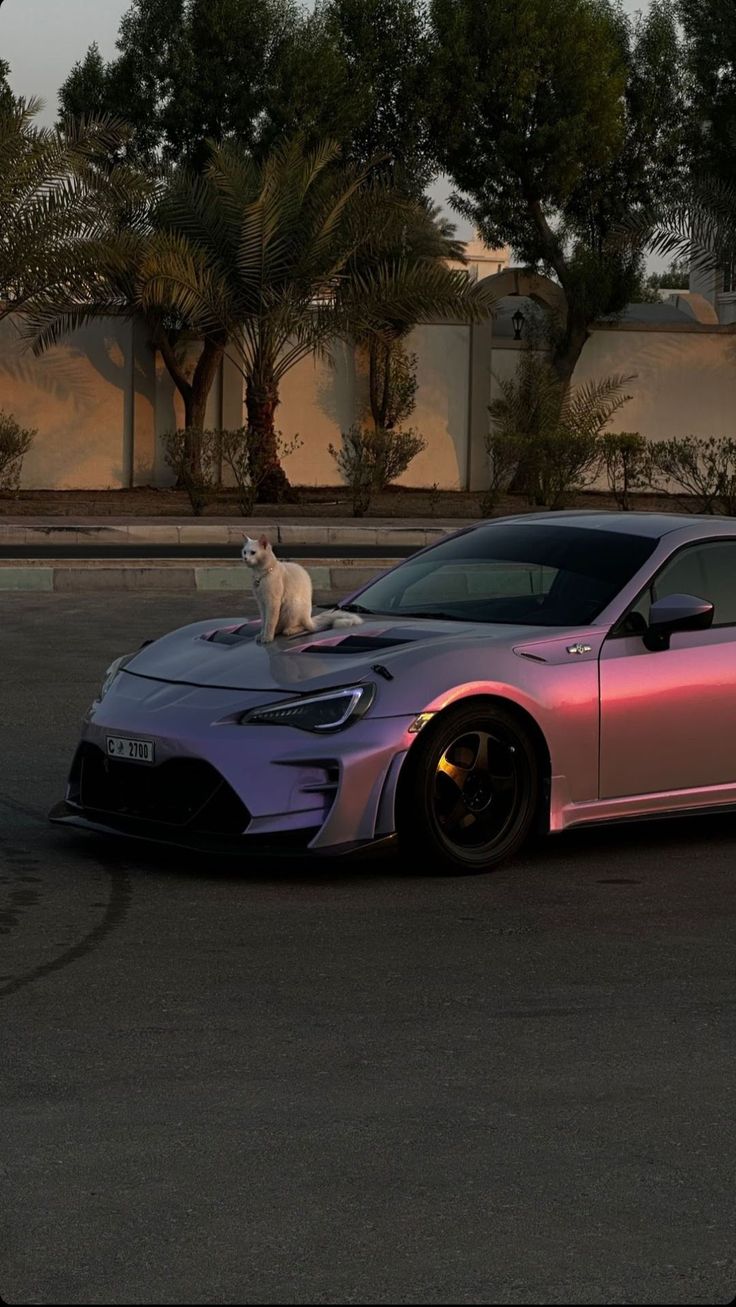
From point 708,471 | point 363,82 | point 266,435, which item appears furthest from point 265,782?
point 363,82

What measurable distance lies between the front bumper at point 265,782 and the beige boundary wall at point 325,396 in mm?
25136

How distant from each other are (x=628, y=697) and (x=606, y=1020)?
7.06 ft

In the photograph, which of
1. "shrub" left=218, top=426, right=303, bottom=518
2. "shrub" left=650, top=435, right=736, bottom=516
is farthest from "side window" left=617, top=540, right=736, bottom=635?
"shrub" left=218, top=426, right=303, bottom=518

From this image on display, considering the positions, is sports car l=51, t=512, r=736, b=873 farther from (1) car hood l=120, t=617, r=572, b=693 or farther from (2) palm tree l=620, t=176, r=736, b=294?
(2) palm tree l=620, t=176, r=736, b=294

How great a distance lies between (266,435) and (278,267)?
8.93ft

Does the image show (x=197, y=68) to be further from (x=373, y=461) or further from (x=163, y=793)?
(x=163, y=793)

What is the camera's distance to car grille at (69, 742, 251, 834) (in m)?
6.59

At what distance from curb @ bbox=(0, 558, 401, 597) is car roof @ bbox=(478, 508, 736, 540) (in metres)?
8.82

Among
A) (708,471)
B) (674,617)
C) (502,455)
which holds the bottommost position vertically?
(674,617)

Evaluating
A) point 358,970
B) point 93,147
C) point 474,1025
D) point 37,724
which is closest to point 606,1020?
point 474,1025

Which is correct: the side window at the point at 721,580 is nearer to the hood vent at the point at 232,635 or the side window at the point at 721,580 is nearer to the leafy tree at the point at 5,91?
the hood vent at the point at 232,635

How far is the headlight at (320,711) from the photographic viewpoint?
662 cm

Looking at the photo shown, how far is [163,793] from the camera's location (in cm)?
677

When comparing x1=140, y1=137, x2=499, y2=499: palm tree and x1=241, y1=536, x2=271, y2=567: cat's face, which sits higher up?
x1=140, y1=137, x2=499, y2=499: palm tree
